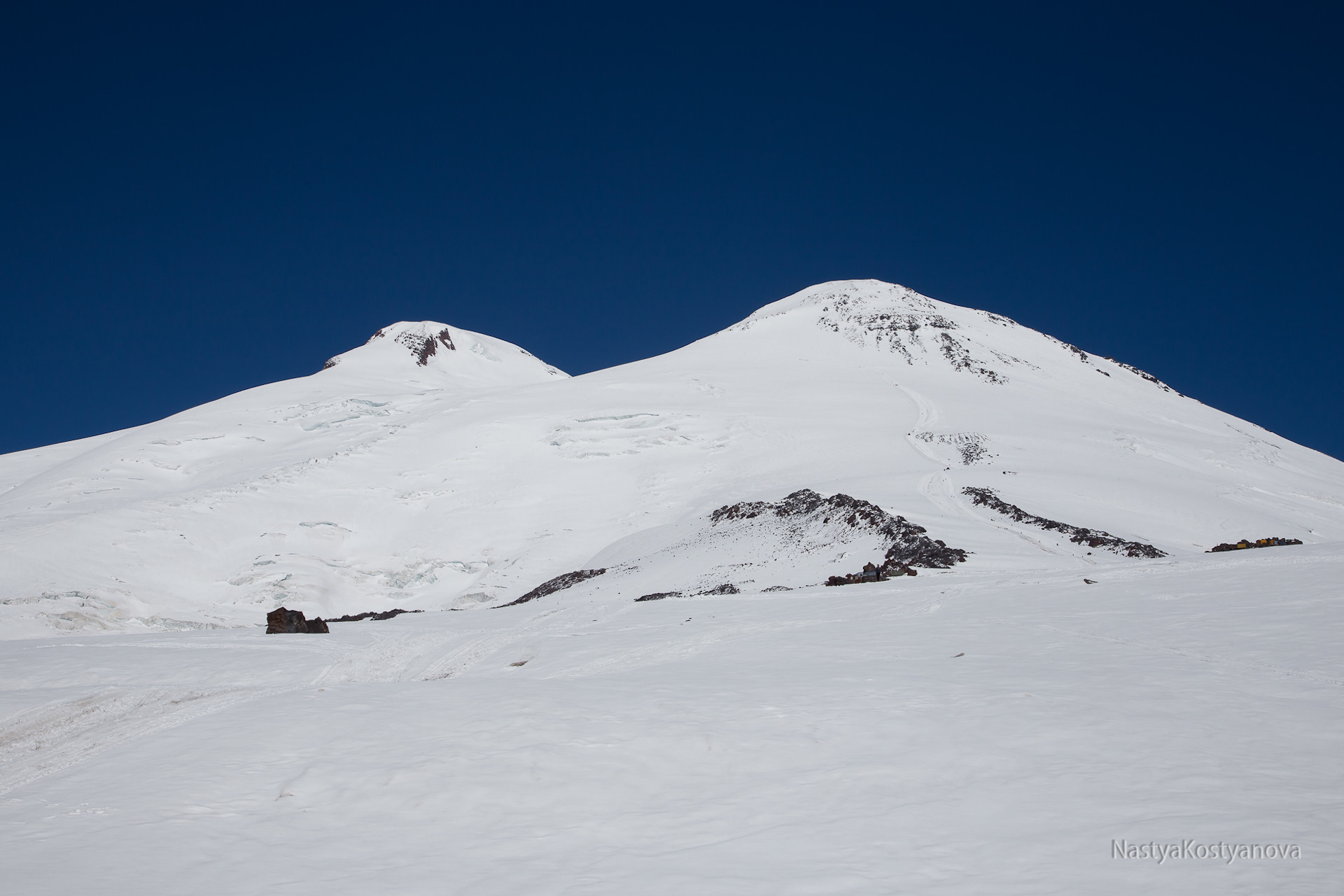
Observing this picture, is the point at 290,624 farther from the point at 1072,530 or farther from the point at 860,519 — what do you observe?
the point at 1072,530

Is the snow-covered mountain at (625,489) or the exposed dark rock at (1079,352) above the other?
the exposed dark rock at (1079,352)

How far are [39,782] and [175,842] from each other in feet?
11.0

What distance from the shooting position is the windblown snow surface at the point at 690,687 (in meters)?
5.96

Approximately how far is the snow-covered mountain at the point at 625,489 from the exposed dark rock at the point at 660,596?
393mm

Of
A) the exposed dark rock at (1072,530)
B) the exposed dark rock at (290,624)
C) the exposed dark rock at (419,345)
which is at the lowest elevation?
the exposed dark rock at (290,624)

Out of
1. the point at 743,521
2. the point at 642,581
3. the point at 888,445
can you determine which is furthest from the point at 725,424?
the point at 642,581

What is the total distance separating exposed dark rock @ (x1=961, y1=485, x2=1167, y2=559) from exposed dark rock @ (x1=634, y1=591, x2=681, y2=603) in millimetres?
13659

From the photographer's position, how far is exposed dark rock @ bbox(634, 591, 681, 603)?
24481 millimetres

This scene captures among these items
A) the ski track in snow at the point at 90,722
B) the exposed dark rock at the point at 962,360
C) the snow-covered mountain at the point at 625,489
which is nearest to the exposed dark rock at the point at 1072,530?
the snow-covered mountain at the point at 625,489

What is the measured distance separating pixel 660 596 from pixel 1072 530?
15176 millimetres

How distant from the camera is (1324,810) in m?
5.82

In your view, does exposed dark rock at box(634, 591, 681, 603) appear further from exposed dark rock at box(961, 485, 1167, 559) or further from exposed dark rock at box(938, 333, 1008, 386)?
exposed dark rock at box(938, 333, 1008, 386)

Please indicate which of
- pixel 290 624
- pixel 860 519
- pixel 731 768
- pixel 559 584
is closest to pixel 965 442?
pixel 860 519

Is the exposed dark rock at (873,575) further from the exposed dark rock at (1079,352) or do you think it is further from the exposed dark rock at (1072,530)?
the exposed dark rock at (1079,352)
